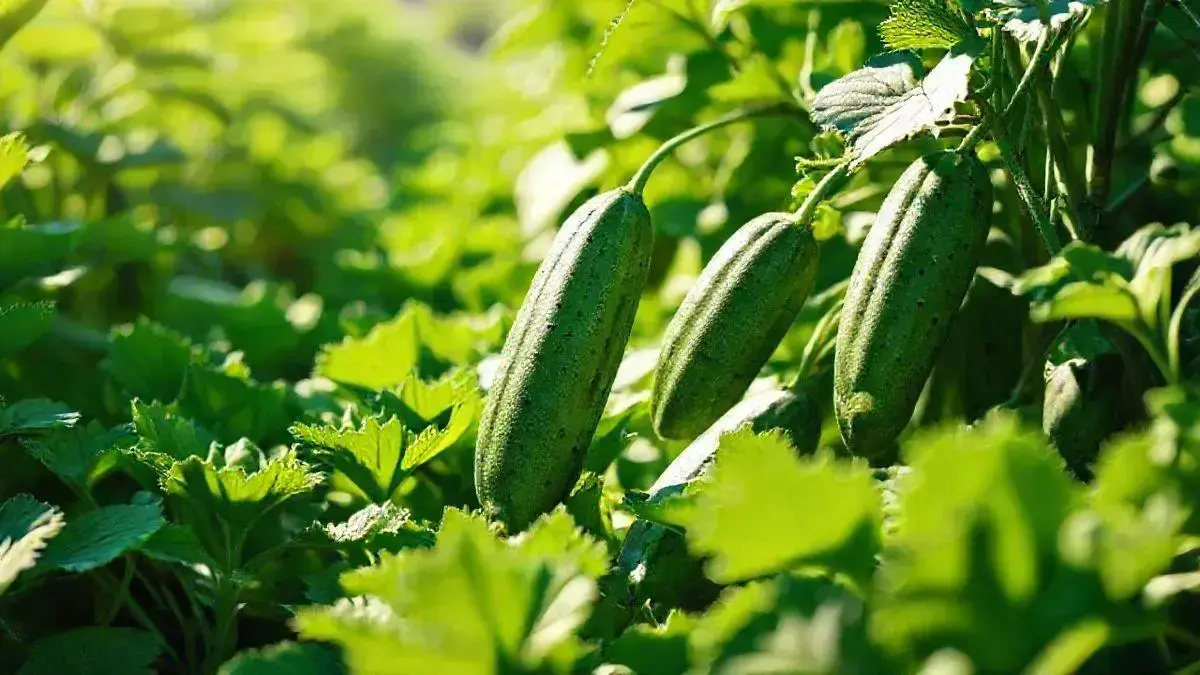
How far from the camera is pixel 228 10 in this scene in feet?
8.22

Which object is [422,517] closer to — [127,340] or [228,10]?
[127,340]

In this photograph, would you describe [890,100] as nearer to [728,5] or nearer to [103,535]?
[728,5]

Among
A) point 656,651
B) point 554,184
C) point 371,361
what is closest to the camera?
point 656,651

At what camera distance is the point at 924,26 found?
0.86 m

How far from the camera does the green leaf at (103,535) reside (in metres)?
0.85

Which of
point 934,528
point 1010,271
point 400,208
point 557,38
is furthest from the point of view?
point 400,208

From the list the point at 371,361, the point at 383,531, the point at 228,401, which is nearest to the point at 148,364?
the point at 228,401

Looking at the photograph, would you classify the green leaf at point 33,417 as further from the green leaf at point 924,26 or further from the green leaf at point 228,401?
the green leaf at point 924,26

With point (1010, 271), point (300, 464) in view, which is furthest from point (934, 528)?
point (1010, 271)

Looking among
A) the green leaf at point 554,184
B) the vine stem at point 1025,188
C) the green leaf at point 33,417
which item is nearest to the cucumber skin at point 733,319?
the vine stem at point 1025,188

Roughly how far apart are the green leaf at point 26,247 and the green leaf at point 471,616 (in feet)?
2.38

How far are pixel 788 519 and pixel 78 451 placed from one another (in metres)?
0.67

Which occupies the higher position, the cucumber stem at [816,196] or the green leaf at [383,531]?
the cucumber stem at [816,196]

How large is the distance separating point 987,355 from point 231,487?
727mm
